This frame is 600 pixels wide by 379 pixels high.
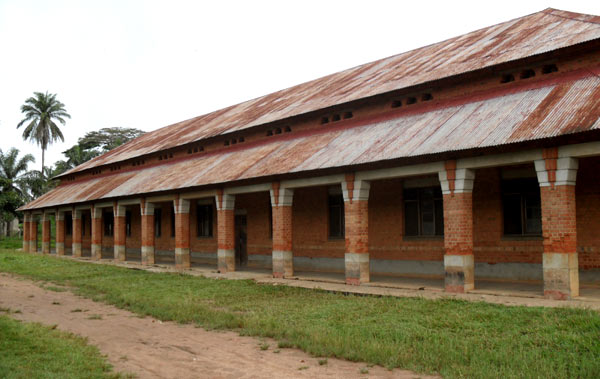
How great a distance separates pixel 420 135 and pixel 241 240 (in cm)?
1191

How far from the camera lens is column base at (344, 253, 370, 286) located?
15.2m

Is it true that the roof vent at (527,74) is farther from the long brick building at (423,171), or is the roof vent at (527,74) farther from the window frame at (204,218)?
the window frame at (204,218)

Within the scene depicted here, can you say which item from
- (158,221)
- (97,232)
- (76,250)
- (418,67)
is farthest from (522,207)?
(76,250)

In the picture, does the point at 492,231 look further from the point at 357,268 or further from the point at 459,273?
the point at 357,268

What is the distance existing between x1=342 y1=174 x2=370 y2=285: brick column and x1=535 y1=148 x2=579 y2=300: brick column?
206 inches

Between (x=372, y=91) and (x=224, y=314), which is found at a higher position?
(x=372, y=91)

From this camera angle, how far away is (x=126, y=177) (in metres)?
30.0

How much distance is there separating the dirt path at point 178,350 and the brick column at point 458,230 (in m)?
5.82

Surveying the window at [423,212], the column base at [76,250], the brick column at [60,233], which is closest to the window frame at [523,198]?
the window at [423,212]

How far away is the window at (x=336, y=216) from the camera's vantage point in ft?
64.1

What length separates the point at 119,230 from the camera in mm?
26891

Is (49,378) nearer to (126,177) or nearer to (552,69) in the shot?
(552,69)

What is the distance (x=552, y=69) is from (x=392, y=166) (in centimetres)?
468

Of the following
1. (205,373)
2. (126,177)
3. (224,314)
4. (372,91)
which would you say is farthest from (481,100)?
(126,177)
